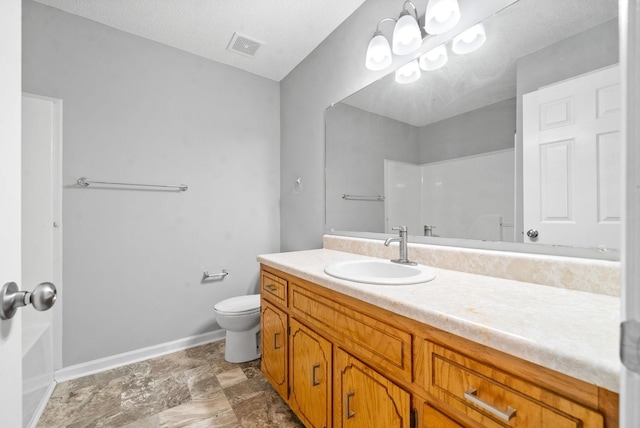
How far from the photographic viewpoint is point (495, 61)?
118 centimetres

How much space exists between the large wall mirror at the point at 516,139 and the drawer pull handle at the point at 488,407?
0.61 metres

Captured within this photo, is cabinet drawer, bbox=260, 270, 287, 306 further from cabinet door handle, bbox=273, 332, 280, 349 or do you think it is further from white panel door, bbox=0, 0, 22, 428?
white panel door, bbox=0, 0, 22, 428

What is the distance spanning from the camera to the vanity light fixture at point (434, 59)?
4.43 ft

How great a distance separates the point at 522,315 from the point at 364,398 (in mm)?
589

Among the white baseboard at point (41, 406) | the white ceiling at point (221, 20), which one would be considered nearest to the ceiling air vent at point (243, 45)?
the white ceiling at point (221, 20)

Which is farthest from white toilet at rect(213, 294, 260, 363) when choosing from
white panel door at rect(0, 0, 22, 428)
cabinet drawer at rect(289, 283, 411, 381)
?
white panel door at rect(0, 0, 22, 428)

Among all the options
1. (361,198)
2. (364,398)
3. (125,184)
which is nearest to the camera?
(364,398)

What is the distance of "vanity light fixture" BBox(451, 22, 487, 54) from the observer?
122 cm

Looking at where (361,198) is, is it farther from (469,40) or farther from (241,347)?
(241,347)

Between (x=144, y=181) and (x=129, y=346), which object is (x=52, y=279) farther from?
(x=144, y=181)

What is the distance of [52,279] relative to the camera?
175cm

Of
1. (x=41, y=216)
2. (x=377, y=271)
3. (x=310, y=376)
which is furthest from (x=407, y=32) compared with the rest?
(x=41, y=216)

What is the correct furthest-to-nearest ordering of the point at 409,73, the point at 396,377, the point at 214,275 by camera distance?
the point at 214,275
the point at 409,73
the point at 396,377

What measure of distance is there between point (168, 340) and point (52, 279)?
34.1 inches
